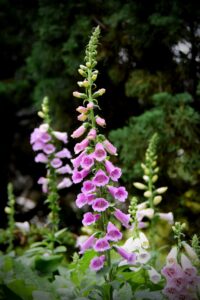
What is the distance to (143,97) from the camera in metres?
5.12

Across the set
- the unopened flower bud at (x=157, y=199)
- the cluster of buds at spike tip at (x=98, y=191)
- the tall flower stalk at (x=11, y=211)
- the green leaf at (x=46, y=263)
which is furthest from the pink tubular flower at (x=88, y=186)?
the tall flower stalk at (x=11, y=211)

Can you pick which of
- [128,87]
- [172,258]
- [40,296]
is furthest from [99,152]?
[128,87]

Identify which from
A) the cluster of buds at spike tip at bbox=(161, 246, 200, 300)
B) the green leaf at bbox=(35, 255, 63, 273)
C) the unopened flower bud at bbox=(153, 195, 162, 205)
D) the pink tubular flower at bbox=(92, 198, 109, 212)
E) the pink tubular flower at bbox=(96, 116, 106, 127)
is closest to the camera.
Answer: the cluster of buds at spike tip at bbox=(161, 246, 200, 300)

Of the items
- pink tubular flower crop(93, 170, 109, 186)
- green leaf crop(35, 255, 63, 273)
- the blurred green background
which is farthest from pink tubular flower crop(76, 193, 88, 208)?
the blurred green background

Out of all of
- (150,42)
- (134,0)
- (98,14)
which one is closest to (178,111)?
(150,42)

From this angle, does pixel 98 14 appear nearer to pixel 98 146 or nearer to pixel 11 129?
pixel 11 129

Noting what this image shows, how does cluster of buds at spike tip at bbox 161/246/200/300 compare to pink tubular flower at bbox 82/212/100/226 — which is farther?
pink tubular flower at bbox 82/212/100/226

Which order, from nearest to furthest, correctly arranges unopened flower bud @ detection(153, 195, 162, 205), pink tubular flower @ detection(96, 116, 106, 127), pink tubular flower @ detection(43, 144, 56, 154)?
1. pink tubular flower @ detection(96, 116, 106, 127)
2. unopened flower bud @ detection(153, 195, 162, 205)
3. pink tubular flower @ detection(43, 144, 56, 154)

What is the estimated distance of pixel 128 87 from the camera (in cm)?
517

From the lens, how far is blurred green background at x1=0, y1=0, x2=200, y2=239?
179 inches

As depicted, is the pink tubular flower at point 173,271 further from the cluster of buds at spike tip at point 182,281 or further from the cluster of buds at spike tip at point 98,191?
the cluster of buds at spike tip at point 98,191

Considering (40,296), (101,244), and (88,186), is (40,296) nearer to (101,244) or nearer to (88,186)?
(101,244)

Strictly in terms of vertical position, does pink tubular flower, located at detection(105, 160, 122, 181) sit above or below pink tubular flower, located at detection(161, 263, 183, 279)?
above

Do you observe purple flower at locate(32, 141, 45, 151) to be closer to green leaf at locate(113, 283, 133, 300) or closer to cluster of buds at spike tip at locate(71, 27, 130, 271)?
cluster of buds at spike tip at locate(71, 27, 130, 271)
